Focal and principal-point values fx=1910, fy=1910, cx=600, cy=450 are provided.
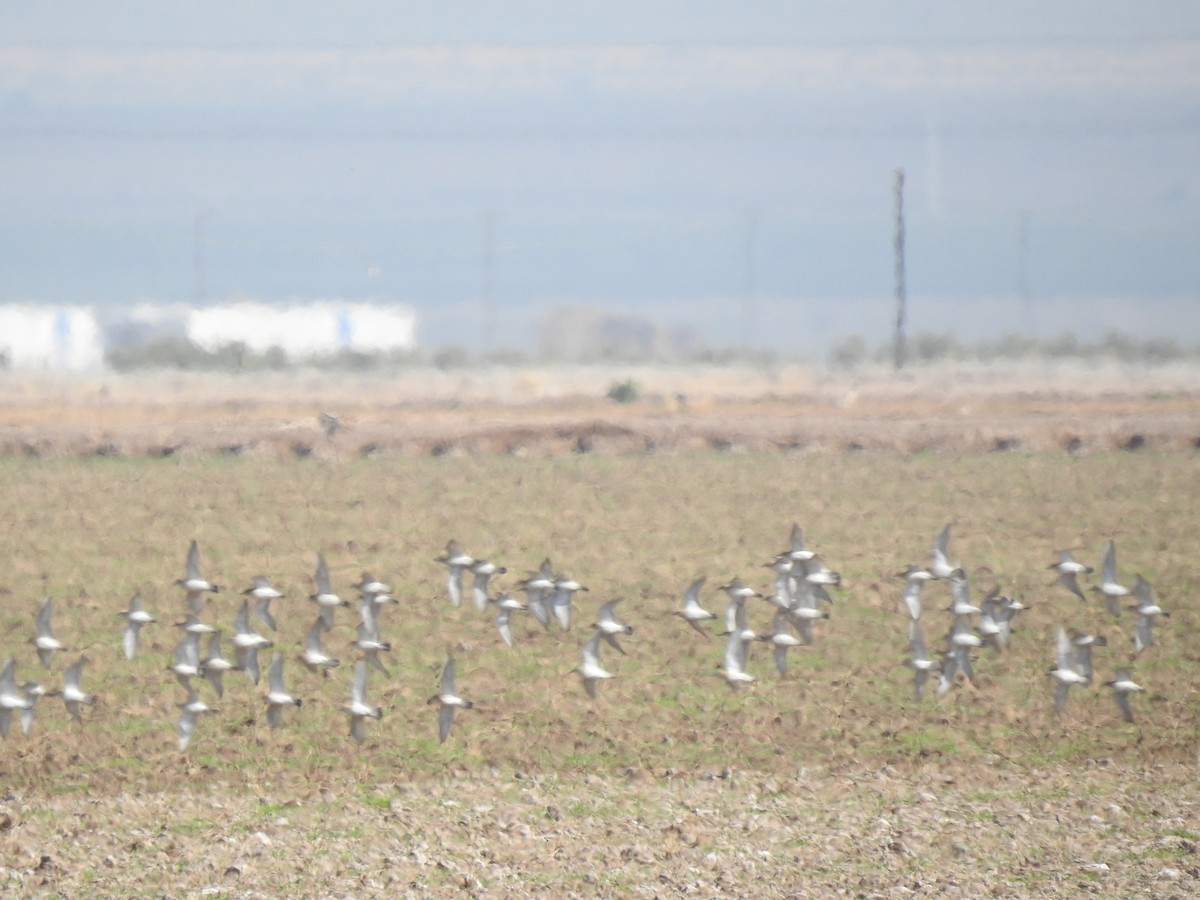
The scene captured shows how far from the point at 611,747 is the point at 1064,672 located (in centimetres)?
360

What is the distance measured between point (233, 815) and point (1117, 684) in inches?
244

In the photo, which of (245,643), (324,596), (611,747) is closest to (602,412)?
A: (611,747)

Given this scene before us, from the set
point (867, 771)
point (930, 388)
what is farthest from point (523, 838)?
point (930, 388)

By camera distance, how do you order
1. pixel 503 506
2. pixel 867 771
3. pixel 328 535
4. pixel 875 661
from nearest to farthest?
pixel 867 771, pixel 875 661, pixel 328 535, pixel 503 506

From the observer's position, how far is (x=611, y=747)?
14.9 metres

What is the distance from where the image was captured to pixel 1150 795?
13539 millimetres

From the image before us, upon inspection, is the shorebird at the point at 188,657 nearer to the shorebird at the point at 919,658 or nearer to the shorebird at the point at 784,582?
the shorebird at the point at 784,582

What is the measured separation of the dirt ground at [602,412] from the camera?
4512 cm

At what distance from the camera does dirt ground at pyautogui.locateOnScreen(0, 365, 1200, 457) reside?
148 ft

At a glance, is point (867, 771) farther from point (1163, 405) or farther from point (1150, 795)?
point (1163, 405)

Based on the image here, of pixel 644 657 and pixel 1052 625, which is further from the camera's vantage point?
pixel 1052 625

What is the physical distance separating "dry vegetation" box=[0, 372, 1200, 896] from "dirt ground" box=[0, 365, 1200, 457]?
697 inches

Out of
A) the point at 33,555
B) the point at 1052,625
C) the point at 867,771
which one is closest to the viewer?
the point at 867,771

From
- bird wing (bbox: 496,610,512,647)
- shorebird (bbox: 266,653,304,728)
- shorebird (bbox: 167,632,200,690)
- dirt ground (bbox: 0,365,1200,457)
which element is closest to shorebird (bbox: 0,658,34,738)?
shorebird (bbox: 167,632,200,690)
